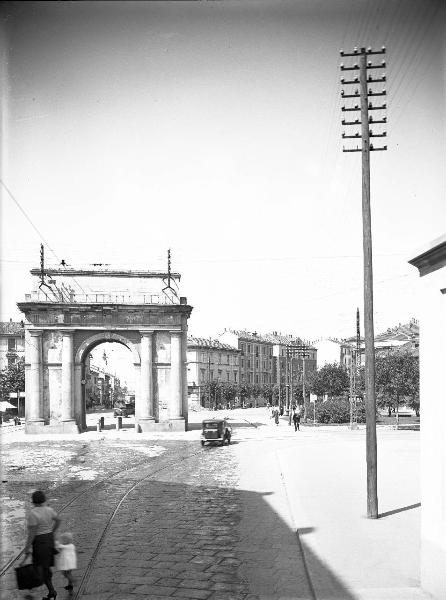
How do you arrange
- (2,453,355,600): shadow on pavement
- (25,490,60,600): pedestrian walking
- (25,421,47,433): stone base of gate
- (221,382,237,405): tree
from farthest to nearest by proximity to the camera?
(221,382,237,405): tree
(25,421,47,433): stone base of gate
(2,453,355,600): shadow on pavement
(25,490,60,600): pedestrian walking

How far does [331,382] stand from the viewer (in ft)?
241

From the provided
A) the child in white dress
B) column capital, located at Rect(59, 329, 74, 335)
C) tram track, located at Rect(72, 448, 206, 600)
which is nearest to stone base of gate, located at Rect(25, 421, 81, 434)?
column capital, located at Rect(59, 329, 74, 335)

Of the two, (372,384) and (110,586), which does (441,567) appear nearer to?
(110,586)

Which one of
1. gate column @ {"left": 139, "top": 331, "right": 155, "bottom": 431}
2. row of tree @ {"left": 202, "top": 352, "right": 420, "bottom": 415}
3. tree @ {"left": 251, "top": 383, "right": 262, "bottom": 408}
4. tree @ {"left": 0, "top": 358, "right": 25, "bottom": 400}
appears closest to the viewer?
gate column @ {"left": 139, "top": 331, "right": 155, "bottom": 431}

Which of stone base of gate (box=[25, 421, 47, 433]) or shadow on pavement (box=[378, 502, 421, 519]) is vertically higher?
shadow on pavement (box=[378, 502, 421, 519])

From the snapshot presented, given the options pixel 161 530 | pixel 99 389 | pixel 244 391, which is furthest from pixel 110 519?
pixel 99 389

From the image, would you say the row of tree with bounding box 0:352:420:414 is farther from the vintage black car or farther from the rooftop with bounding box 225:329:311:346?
the vintage black car

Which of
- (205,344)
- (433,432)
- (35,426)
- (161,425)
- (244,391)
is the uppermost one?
(433,432)

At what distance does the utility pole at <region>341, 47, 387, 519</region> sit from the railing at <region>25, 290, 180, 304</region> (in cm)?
2685

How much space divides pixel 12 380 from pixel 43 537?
60.3 m

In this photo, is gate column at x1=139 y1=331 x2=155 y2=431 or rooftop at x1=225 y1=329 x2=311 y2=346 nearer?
gate column at x1=139 y1=331 x2=155 y2=431

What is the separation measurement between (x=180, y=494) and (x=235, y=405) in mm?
82272

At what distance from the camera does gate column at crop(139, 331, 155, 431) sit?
1544 inches

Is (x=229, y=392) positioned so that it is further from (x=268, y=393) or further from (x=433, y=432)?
(x=433, y=432)
